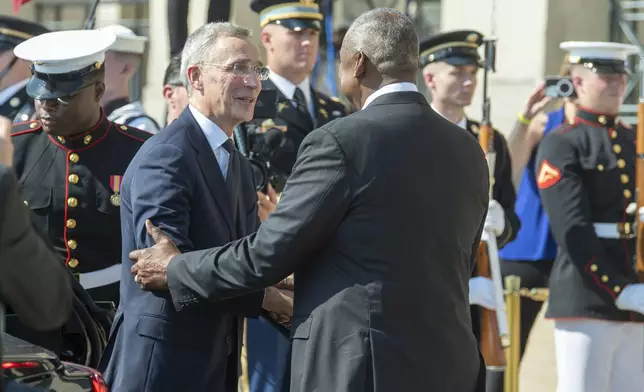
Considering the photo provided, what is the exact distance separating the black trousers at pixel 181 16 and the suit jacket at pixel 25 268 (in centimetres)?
496

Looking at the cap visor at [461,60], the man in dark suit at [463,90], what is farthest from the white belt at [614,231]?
the cap visor at [461,60]

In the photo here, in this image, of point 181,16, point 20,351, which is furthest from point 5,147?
point 181,16

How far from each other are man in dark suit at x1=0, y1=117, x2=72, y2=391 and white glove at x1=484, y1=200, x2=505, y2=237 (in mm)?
3587

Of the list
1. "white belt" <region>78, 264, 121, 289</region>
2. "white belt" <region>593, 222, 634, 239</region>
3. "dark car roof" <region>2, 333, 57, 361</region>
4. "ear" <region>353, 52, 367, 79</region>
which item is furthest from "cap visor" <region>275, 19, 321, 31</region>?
"dark car roof" <region>2, 333, 57, 361</region>

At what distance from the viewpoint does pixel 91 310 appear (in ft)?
16.1

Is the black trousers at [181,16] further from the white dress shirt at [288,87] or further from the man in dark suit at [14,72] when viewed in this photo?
the white dress shirt at [288,87]

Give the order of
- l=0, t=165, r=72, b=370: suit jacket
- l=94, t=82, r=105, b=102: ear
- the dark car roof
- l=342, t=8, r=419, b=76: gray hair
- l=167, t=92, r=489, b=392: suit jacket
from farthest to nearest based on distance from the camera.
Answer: l=94, t=82, r=105, b=102: ear, l=342, t=8, r=419, b=76: gray hair, l=167, t=92, r=489, b=392: suit jacket, the dark car roof, l=0, t=165, r=72, b=370: suit jacket

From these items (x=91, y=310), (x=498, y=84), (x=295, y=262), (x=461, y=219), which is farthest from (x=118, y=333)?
(x=498, y=84)

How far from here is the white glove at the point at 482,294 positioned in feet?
20.9

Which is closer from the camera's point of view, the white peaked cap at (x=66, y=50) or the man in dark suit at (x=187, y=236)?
the man in dark suit at (x=187, y=236)

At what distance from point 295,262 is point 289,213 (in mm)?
138

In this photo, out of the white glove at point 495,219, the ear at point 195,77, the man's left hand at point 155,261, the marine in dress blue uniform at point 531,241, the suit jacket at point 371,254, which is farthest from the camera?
the marine in dress blue uniform at point 531,241

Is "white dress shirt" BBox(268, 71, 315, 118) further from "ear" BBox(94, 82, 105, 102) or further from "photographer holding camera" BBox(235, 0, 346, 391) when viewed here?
"ear" BBox(94, 82, 105, 102)

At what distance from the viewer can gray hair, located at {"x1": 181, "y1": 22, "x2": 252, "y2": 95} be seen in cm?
474
